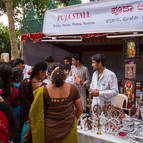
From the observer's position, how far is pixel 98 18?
3.29m

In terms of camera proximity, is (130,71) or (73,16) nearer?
(130,71)

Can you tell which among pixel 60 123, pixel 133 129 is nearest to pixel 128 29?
pixel 133 129

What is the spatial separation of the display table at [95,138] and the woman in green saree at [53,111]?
1.18 feet

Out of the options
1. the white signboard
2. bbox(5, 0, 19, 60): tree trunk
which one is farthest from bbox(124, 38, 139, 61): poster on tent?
bbox(5, 0, 19, 60): tree trunk

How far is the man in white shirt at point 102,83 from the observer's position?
247 cm

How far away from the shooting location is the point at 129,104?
3.29 m

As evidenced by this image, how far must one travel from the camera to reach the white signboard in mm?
2898

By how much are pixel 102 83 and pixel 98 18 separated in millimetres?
1349

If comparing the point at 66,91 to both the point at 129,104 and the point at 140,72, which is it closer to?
the point at 129,104

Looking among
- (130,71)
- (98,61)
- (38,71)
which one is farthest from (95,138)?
(130,71)

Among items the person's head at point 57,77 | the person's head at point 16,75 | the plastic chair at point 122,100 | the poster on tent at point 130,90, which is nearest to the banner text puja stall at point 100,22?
the poster on tent at point 130,90

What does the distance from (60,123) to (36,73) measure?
751 mm

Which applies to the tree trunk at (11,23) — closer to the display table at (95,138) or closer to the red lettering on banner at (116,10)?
the red lettering on banner at (116,10)

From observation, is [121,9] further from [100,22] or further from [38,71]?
[38,71]
